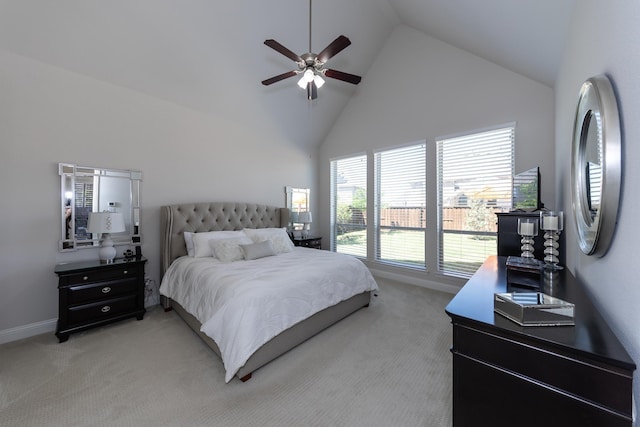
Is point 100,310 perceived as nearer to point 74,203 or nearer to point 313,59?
point 74,203

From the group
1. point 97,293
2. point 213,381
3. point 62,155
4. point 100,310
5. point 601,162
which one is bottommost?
point 213,381

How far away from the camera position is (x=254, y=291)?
216cm

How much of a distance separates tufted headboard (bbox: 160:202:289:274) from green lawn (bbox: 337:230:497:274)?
1.58 meters

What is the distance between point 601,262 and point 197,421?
8.44 feet

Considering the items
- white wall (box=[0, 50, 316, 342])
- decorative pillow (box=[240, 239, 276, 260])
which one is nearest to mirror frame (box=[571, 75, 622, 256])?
decorative pillow (box=[240, 239, 276, 260])

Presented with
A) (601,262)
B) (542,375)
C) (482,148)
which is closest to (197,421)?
(542,375)

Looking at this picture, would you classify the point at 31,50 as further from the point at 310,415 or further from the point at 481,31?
the point at 481,31

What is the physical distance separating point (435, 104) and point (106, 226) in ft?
16.4

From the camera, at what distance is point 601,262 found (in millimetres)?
1297

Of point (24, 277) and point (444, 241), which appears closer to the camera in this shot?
point (24, 277)

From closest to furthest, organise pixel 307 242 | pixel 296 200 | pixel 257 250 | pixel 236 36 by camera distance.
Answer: pixel 236 36 < pixel 257 250 < pixel 307 242 < pixel 296 200

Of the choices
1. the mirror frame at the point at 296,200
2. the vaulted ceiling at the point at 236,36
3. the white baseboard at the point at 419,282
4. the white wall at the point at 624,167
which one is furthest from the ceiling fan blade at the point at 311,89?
the white baseboard at the point at 419,282

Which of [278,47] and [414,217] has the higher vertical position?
[278,47]

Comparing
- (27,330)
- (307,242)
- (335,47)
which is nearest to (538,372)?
(335,47)
